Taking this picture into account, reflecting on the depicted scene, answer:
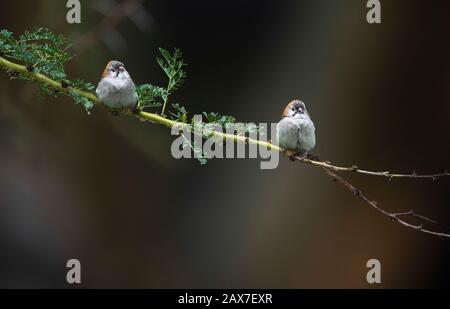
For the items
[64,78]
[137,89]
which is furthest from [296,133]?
[64,78]

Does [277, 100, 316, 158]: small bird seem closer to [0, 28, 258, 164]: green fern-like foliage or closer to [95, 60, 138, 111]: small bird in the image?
[0, 28, 258, 164]: green fern-like foliage

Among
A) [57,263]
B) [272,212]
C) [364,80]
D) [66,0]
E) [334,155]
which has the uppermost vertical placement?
[66,0]

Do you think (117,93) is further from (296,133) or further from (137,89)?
(296,133)

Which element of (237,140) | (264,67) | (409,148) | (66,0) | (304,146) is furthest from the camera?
(264,67)

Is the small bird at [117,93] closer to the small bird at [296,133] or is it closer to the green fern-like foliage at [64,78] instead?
the green fern-like foliage at [64,78]

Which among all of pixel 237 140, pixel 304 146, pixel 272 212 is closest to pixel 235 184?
pixel 272 212

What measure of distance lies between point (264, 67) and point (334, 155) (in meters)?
0.83

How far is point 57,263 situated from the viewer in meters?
4.84

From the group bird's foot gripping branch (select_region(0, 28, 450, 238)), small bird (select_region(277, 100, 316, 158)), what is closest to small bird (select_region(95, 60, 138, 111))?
bird's foot gripping branch (select_region(0, 28, 450, 238))

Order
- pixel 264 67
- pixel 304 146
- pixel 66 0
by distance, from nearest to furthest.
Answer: pixel 304 146
pixel 66 0
pixel 264 67

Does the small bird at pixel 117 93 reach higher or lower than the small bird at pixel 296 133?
higher

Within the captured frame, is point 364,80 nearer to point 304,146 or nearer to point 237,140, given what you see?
point 304,146

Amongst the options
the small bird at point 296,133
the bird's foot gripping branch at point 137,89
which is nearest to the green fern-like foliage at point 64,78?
the bird's foot gripping branch at point 137,89

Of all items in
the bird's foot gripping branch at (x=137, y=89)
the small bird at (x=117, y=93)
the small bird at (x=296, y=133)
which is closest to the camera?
the bird's foot gripping branch at (x=137, y=89)
